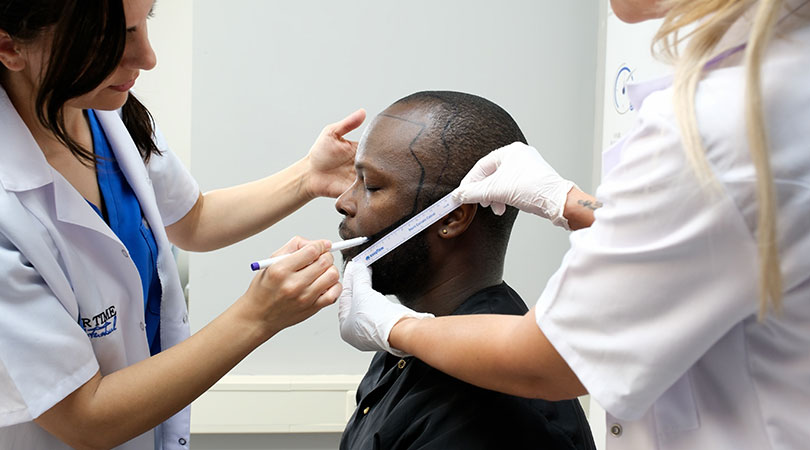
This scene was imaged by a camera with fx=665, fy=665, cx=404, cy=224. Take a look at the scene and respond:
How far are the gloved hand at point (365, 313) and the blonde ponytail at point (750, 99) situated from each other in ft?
1.82

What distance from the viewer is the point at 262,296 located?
116 centimetres

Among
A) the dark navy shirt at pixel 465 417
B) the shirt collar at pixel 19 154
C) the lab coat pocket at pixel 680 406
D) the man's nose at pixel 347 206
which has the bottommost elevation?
the dark navy shirt at pixel 465 417

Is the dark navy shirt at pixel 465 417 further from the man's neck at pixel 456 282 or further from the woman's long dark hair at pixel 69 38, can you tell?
the woman's long dark hair at pixel 69 38

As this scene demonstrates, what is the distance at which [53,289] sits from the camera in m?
1.09

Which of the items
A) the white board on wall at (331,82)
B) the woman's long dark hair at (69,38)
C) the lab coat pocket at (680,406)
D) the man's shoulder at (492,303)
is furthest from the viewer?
the white board on wall at (331,82)

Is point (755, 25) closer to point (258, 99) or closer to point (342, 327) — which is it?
point (342, 327)

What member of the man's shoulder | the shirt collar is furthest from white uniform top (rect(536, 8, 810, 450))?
the shirt collar

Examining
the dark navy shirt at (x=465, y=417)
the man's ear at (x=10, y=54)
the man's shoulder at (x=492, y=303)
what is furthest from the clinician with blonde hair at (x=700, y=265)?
the man's ear at (x=10, y=54)

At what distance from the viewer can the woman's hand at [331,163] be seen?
5.32ft

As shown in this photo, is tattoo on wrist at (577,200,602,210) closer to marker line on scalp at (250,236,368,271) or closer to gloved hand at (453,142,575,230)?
gloved hand at (453,142,575,230)

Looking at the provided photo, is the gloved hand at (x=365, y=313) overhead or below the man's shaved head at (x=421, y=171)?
below

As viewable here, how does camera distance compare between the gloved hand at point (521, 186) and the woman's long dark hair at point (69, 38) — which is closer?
the woman's long dark hair at point (69, 38)

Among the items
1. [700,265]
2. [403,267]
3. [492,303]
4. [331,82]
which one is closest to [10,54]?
[403,267]

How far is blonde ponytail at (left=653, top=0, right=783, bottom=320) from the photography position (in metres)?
0.61
